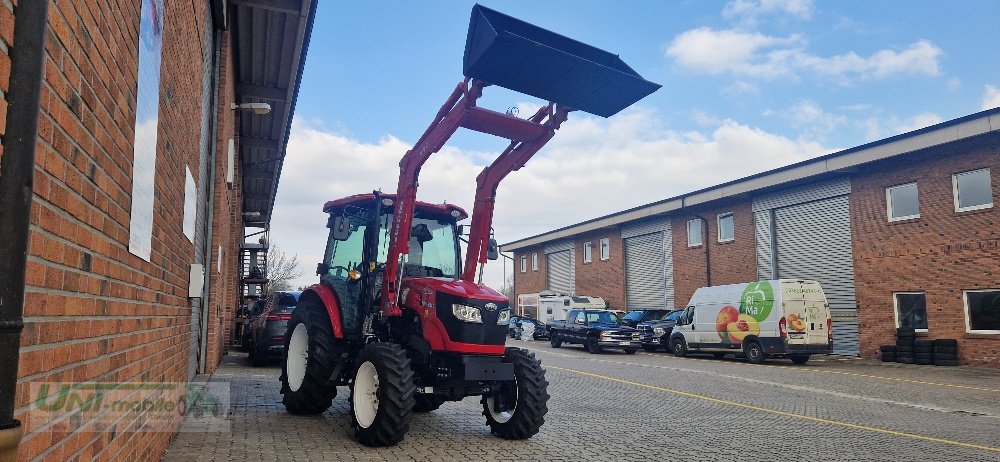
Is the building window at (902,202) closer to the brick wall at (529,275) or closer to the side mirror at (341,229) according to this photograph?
the side mirror at (341,229)

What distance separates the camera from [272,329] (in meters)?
14.7

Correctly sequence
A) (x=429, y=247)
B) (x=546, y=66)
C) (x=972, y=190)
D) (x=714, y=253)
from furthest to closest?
(x=714, y=253) → (x=972, y=190) → (x=429, y=247) → (x=546, y=66)

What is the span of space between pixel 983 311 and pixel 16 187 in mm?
22404

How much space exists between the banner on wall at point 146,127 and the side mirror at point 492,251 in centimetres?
444

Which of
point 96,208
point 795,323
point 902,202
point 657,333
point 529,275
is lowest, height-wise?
point 657,333

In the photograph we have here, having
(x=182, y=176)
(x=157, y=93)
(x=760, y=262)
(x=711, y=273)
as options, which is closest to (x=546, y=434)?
(x=182, y=176)

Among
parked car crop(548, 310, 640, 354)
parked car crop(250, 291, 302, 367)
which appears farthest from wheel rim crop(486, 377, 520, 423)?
parked car crop(548, 310, 640, 354)

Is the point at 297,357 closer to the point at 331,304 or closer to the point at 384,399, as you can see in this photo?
the point at 331,304

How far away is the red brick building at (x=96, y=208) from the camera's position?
1.66 m

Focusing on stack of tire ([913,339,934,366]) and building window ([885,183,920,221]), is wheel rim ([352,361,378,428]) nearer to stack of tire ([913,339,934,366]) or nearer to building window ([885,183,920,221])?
stack of tire ([913,339,934,366])

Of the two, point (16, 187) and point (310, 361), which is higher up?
point (16, 187)

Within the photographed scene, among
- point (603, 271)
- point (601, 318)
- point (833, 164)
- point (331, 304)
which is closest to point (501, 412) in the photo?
point (331, 304)

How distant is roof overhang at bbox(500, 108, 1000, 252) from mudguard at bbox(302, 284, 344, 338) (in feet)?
59.1

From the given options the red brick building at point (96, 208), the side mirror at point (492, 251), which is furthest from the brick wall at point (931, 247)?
the red brick building at point (96, 208)
